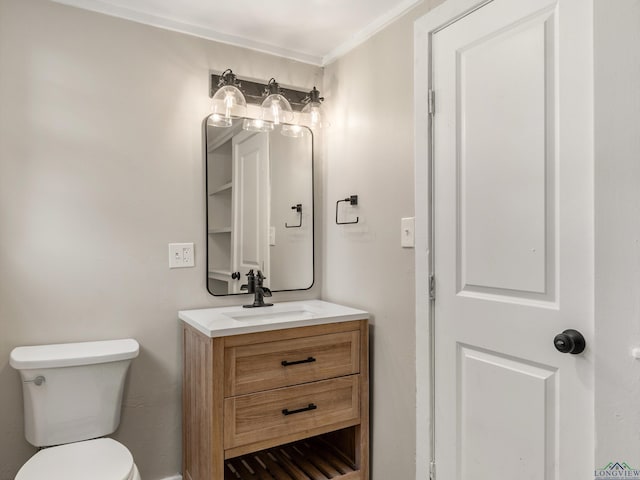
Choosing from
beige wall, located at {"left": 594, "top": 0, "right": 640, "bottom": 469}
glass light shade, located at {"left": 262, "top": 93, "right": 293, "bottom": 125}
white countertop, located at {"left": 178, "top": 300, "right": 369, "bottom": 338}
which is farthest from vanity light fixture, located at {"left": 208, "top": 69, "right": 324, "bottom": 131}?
beige wall, located at {"left": 594, "top": 0, "right": 640, "bottom": 469}

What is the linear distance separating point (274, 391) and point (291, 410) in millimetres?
120

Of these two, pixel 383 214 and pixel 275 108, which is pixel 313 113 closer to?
pixel 275 108

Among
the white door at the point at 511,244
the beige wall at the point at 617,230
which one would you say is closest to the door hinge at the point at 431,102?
the white door at the point at 511,244

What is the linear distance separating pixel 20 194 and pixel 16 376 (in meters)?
0.74

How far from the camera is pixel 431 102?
1699 millimetres

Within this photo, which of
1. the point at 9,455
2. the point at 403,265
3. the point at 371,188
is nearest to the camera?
the point at 9,455

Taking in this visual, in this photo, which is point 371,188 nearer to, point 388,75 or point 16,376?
point 388,75

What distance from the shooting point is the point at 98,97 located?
192cm

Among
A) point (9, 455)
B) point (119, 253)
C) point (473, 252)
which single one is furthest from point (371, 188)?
point (9, 455)

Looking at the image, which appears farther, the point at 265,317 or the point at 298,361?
the point at 265,317

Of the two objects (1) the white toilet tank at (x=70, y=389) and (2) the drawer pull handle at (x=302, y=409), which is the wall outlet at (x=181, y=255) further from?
(2) the drawer pull handle at (x=302, y=409)

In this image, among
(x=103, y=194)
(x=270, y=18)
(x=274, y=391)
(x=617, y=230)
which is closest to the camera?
(x=617, y=230)

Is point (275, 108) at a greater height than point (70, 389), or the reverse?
point (275, 108)

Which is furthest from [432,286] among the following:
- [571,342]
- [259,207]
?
[259,207]
